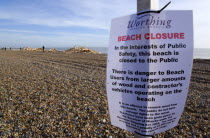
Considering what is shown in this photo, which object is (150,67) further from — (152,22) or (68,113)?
(68,113)

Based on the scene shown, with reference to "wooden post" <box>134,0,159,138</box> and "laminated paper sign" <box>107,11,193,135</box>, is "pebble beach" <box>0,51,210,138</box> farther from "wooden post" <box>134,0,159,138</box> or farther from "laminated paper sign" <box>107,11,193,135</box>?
"wooden post" <box>134,0,159,138</box>

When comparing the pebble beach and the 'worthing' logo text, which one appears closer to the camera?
the 'worthing' logo text

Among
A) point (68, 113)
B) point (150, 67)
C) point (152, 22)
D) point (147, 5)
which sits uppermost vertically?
point (147, 5)

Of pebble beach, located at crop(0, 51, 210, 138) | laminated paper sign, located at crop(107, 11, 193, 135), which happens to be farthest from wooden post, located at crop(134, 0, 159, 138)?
pebble beach, located at crop(0, 51, 210, 138)

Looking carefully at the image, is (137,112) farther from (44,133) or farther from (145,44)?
(44,133)

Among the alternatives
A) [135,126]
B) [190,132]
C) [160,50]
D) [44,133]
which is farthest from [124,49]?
[190,132]

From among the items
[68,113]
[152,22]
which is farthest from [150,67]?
[68,113]

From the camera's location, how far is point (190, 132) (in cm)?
441

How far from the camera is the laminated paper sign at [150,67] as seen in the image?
4.77ft

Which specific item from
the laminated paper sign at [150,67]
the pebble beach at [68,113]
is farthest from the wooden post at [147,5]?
the pebble beach at [68,113]

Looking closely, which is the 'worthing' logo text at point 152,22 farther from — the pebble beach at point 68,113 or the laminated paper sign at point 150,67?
the pebble beach at point 68,113

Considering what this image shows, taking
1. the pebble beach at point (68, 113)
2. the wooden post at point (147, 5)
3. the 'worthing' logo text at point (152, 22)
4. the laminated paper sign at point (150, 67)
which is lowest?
the pebble beach at point (68, 113)

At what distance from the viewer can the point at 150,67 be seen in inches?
58.3

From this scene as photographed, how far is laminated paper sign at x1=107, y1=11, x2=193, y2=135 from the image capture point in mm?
1453
